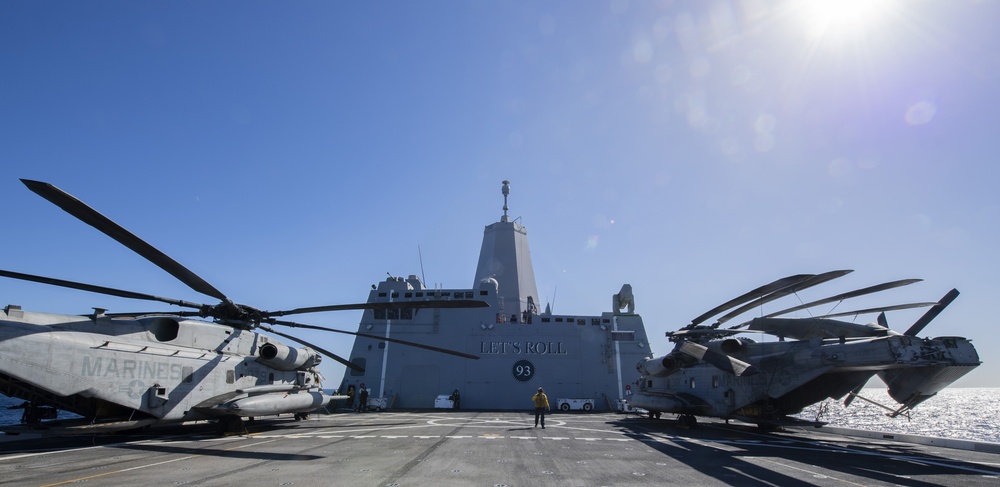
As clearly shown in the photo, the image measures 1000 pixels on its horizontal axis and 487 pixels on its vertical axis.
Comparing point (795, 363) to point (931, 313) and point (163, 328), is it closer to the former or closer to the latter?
point (931, 313)

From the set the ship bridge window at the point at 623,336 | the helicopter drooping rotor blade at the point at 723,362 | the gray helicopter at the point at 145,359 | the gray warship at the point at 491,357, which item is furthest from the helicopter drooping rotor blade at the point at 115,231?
the ship bridge window at the point at 623,336

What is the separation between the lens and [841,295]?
1244cm

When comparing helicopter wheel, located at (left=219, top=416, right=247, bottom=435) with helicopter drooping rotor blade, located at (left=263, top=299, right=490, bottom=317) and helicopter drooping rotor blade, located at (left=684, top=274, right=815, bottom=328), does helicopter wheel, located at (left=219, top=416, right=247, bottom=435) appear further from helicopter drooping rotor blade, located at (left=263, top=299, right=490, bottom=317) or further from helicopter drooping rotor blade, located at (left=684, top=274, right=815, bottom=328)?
helicopter drooping rotor blade, located at (left=684, top=274, right=815, bottom=328)

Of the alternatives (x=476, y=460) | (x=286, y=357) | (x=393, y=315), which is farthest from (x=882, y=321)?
(x=393, y=315)

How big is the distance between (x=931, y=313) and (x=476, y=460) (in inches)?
469

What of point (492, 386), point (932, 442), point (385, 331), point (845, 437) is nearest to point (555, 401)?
point (492, 386)

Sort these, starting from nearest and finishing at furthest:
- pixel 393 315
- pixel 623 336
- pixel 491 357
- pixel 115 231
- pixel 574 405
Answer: pixel 115 231 → pixel 574 405 → pixel 491 357 → pixel 393 315 → pixel 623 336

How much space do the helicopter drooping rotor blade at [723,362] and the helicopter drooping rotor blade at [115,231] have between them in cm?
1340

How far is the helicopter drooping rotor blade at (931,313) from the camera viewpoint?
39.8 ft

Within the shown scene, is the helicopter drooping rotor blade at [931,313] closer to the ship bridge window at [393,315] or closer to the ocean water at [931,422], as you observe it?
the ocean water at [931,422]

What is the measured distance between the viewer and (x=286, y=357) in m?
15.4

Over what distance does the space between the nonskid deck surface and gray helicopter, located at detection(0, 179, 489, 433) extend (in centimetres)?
74

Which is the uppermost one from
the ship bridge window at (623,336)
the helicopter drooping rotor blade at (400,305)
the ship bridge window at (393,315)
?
the ship bridge window at (393,315)

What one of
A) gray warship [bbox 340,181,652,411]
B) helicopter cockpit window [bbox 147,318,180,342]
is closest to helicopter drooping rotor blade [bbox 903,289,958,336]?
gray warship [bbox 340,181,652,411]
